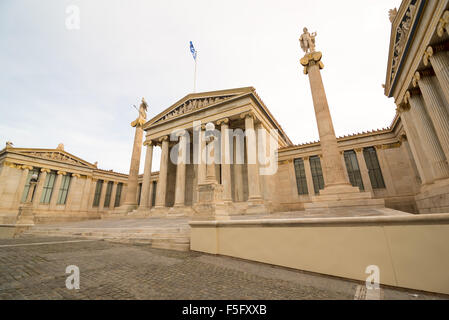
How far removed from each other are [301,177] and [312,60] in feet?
43.5

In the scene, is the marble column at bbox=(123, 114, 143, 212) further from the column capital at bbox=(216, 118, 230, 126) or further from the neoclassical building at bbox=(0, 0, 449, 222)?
the column capital at bbox=(216, 118, 230, 126)

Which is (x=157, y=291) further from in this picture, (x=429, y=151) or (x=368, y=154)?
(x=368, y=154)

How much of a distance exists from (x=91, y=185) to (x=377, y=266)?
1435 inches

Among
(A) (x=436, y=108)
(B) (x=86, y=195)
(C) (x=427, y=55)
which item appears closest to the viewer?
(C) (x=427, y=55)

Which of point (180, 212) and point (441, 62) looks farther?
point (180, 212)

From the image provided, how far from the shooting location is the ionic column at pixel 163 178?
828 inches

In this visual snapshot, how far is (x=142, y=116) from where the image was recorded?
86.5ft

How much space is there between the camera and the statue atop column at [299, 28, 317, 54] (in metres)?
13.2

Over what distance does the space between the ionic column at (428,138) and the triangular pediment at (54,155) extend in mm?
40362

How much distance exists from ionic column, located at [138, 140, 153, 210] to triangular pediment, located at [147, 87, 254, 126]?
3725mm

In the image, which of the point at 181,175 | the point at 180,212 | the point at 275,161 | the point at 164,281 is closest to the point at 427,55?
the point at 275,161

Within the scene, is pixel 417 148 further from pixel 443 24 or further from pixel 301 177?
pixel 301 177

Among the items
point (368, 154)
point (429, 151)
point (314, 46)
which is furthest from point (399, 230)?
point (368, 154)

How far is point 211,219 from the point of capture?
6406 mm
